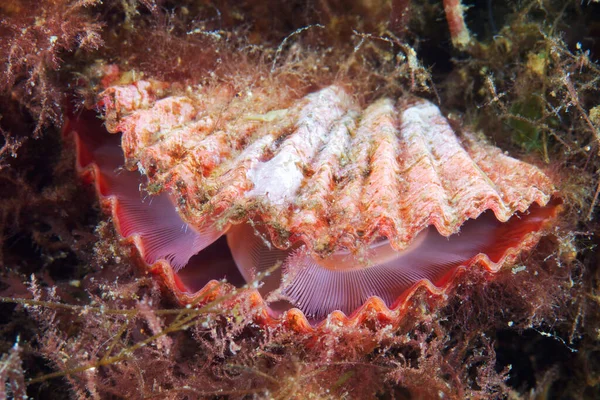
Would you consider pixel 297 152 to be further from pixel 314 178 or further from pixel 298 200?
pixel 298 200

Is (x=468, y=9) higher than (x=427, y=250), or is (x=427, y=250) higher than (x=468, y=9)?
(x=468, y=9)

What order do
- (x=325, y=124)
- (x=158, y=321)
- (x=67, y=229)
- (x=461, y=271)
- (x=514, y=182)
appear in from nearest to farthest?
(x=158, y=321), (x=461, y=271), (x=514, y=182), (x=325, y=124), (x=67, y=229)

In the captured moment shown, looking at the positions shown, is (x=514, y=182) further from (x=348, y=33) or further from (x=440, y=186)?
(x=348, y=33)

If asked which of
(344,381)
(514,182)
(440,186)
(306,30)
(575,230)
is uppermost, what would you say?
(306,30)

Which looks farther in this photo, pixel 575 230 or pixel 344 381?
pixel 575 230

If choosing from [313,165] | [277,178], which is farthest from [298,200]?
[313,165]

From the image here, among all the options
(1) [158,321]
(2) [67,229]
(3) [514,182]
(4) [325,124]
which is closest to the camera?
(1) [158,321]

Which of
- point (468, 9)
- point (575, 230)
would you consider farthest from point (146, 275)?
point (468, 9)
